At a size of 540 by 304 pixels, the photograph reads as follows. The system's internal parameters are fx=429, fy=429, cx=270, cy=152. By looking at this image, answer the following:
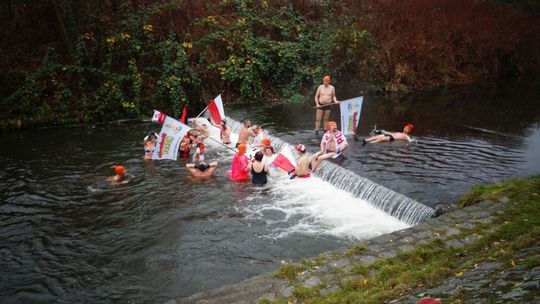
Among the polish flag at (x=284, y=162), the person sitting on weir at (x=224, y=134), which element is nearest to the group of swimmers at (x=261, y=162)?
the polish flag at (x=284, y=162)

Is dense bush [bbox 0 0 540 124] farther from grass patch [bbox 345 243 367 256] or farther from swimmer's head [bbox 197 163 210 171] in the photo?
grass patch [bbox 345 243 367 256]

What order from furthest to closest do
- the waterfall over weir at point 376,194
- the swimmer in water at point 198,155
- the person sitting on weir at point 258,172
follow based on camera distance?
the swimmer in water at point 198,155, the person sitting on weir at point 258,172, the waterfall over weir at point 376,194

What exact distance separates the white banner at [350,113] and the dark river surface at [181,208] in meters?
0.65

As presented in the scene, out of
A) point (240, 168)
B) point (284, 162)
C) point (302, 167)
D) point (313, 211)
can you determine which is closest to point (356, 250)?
point (313, 211)

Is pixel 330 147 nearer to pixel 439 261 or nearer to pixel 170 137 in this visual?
pixel 170 137

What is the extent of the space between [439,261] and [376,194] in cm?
422

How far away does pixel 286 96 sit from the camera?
2455 cm

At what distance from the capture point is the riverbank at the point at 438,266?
5.19m

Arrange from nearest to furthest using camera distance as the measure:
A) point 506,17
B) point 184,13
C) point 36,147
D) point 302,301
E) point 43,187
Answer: point 302,301
point 43,187
point 36,147
point 184,13
point 506,17

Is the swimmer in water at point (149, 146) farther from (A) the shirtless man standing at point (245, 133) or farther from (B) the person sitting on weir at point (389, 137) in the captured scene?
(B) the person sitting on weir at point (389, 137)

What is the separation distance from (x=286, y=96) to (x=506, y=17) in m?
17.7

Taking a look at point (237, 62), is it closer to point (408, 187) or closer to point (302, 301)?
point (408, 187)

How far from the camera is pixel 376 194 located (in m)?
10.7

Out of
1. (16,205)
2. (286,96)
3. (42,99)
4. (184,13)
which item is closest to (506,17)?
(286,96)
